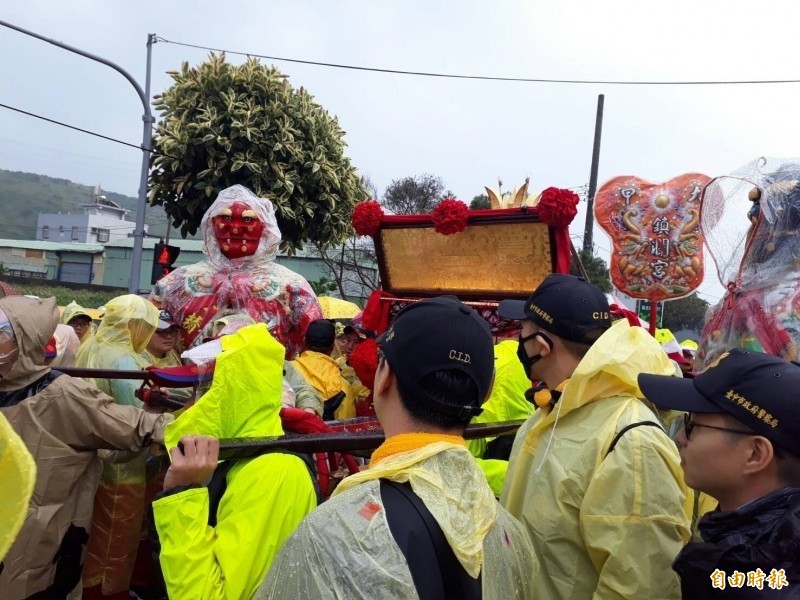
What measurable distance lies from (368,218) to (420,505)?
380 cm

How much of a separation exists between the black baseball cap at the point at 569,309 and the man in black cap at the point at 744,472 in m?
0.64

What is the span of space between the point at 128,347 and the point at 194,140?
3.73 m

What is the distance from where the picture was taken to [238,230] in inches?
197

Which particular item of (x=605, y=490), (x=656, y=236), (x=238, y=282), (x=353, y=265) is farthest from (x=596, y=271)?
(x=605, y=490)

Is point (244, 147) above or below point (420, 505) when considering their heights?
above

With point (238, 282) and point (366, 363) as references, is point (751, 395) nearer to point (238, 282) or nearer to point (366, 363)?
point (366, 363)

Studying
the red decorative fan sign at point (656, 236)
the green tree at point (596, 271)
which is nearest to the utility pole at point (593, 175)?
the green tree at point (596, 271)

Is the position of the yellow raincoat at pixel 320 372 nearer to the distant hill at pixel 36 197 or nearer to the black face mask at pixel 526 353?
the black face mask at pixel 526 353

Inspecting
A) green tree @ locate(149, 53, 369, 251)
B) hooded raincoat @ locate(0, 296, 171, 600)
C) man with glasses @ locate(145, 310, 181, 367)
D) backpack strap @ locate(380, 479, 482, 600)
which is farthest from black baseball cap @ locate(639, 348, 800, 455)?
green tree @ locate(149, 53, 369, 251)

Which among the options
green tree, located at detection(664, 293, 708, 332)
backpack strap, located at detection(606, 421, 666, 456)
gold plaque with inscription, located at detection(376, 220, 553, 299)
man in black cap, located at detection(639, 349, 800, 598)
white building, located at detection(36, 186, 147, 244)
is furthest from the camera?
white building, located at detection(36, 186, 147, 244)

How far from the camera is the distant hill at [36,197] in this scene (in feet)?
440

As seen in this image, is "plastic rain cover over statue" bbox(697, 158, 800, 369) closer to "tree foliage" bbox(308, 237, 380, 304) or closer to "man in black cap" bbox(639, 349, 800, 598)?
"man in black cap" bbox(639, 349, 800, 598)

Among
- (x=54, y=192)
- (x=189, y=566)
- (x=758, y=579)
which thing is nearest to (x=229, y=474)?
(x=189, y=566)

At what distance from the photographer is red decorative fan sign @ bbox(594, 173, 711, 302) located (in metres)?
5.23
